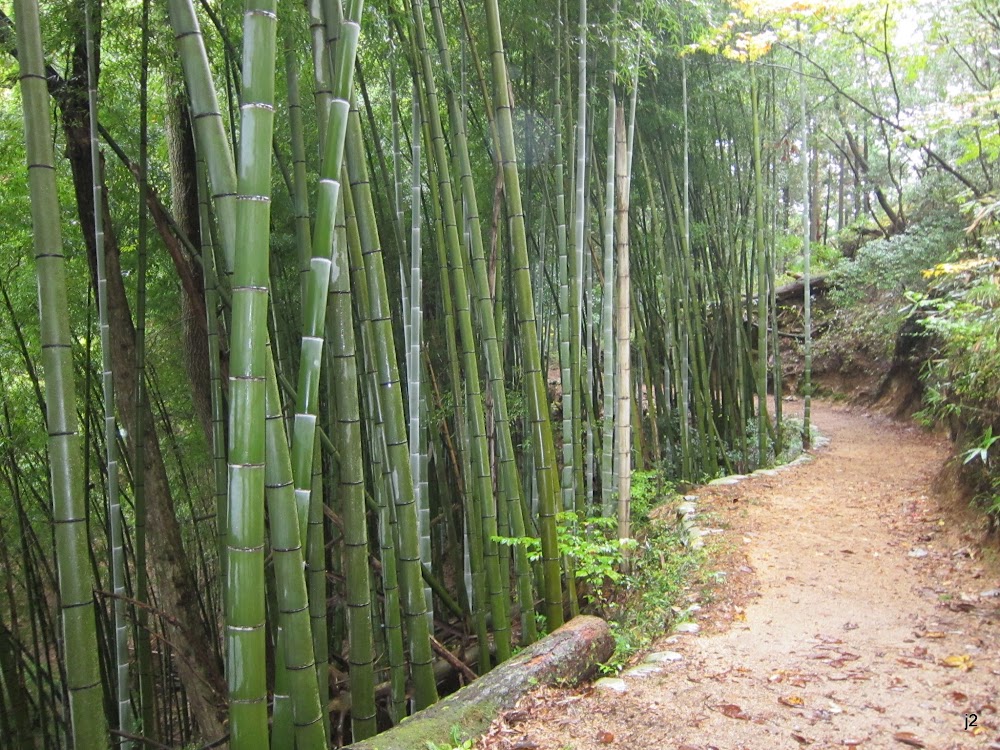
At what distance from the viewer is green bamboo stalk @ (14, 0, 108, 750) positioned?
52.5 inches

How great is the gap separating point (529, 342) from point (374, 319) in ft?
2.32

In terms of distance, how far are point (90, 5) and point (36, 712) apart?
5142 mm

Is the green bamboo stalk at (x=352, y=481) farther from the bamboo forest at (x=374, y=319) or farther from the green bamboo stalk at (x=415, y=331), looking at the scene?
the green bamboo stalk at (x=415, y=331)

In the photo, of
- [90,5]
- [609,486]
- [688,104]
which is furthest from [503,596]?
[688,104]

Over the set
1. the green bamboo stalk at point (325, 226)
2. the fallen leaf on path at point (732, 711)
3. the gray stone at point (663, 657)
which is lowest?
the gray stone at point (663, 657)

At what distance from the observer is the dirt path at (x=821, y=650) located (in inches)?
80.4

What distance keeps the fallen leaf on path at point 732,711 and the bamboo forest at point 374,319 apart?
0.68 meters

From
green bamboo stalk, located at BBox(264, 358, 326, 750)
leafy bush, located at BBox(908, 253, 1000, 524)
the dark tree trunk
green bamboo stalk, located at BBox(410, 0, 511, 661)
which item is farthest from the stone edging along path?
the dark tree trunk

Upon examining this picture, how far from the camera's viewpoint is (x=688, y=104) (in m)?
5.10

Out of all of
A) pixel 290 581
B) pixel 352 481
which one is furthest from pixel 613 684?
pixel 290 581

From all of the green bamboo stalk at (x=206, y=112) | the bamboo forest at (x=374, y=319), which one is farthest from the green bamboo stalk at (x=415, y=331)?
the green bamboo stalk at (x=206, y=112)

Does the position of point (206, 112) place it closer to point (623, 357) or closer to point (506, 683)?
point (506, 683)

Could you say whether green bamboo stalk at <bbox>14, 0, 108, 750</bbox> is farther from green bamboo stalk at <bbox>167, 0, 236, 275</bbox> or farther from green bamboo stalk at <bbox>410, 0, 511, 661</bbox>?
green bamboo stalk at <bbox>410, 0, 511, 661</bbox>

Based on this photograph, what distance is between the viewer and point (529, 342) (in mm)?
2514
